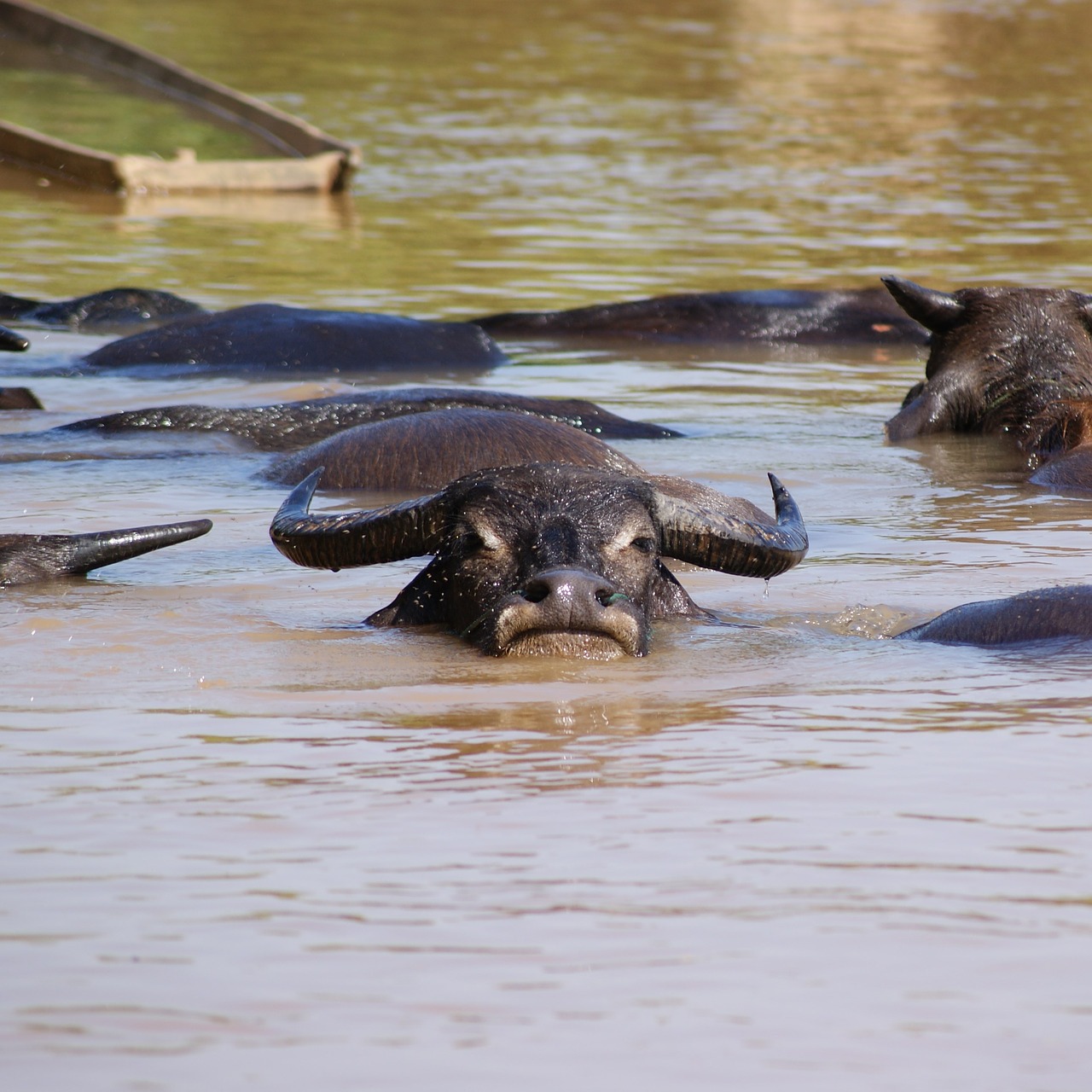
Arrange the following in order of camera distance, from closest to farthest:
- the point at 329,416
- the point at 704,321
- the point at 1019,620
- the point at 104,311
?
the point at 1019,620 → the point at 329,416 → the point at 104,311 → the point at 704,321

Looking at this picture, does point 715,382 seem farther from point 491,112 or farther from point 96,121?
point 491,112

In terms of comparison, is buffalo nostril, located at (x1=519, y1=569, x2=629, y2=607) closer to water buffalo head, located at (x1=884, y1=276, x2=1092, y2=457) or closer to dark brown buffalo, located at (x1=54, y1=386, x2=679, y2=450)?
dark brown buffalo, located at (x1=54, y1=386, x2=679, y2=450)

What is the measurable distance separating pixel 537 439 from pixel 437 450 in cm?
45

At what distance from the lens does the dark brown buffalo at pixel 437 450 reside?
7.80 metres

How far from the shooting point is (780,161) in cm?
2116

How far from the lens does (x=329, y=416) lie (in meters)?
9.08

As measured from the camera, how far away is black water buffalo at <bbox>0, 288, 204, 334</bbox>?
12.3 meters

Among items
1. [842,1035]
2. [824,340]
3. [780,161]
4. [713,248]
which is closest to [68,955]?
[842,1035]

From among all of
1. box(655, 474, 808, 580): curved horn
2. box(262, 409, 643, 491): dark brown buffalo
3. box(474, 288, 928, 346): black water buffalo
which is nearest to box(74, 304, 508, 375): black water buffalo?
box(474, 288, 928, 346): black water buffalo

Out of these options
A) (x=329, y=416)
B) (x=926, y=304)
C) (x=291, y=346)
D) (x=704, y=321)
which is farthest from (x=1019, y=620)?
(x=704, y=321)

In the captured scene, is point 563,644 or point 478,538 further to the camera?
point 478,538

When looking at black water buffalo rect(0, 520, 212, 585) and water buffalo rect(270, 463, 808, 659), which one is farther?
black water buffalo rect(0, 520, 212, 585)

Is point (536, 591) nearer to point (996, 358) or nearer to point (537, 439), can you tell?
point (537, 439)

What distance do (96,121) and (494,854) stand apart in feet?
63.4
